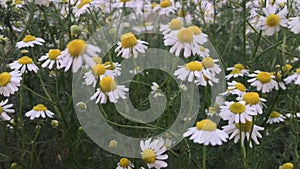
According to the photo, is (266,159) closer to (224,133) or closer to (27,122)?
(224,133)

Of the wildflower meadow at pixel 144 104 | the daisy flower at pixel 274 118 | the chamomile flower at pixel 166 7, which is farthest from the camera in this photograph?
the chamomile flower at pixel 166 7

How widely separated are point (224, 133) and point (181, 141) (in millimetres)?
241

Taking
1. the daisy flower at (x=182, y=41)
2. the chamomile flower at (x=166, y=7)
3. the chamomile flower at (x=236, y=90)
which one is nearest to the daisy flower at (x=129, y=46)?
the daisy flower at (x=182, y=41)

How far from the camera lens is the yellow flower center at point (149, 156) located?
1255 mm

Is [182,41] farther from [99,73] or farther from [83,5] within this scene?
[83,5]

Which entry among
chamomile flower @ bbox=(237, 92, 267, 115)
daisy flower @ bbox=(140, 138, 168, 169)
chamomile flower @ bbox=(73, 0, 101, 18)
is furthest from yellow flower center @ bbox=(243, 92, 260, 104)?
chamomile flower @ bbox=(73, 0, 101, 18)

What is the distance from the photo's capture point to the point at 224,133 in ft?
3.56

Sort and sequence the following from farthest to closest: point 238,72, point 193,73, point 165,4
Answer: point 165,4 < point 238,72 < point 193,73

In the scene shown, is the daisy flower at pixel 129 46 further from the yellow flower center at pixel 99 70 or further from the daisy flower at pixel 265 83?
the daisy flower at pixel 265 83

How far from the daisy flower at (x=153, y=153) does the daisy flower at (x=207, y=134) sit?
0.15 m

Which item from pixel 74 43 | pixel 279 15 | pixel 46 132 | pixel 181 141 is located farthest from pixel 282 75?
pixel 46 132

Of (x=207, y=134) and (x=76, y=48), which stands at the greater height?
(x=76, y=48)

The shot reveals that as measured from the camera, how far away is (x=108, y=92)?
1.29 meters

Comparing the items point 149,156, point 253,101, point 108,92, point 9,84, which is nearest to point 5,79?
point 9,84
